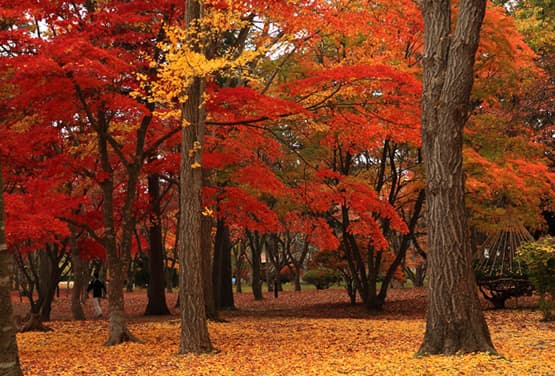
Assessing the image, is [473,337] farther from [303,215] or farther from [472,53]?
[303,215]

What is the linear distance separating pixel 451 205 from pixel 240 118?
→ 22.3ft

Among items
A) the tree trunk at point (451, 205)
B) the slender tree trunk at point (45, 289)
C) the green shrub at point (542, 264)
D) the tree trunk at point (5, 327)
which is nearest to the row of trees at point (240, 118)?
the tree trunk at point (451, 205)

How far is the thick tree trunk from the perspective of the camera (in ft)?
70.1

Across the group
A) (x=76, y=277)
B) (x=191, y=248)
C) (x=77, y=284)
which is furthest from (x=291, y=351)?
(x=77, y=284)

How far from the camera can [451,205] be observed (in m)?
8.23

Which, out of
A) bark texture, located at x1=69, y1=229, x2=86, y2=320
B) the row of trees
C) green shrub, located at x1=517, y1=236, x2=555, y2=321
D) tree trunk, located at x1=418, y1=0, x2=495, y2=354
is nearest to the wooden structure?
the row of trees

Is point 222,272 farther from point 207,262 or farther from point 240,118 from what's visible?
point 240,118

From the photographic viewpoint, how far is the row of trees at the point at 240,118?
8.52m

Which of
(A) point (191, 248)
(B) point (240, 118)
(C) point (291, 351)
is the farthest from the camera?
(B) point (240, 118)

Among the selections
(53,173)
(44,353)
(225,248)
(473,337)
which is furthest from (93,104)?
(225,248)

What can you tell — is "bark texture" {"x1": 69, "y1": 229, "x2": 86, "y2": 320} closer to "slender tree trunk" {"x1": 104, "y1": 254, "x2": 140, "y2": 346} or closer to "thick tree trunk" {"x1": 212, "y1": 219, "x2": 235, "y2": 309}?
"thick tree trunk" {"x1": 212, "y1": 219, "x2": 235, "y2": 309}

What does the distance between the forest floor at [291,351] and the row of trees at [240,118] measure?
0.64 meters

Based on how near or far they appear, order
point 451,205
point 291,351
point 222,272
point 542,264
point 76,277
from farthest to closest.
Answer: point 222,272 < point 76,277 < point 542,264 < point 291,351 < point 451,205

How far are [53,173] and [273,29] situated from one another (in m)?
6.21
